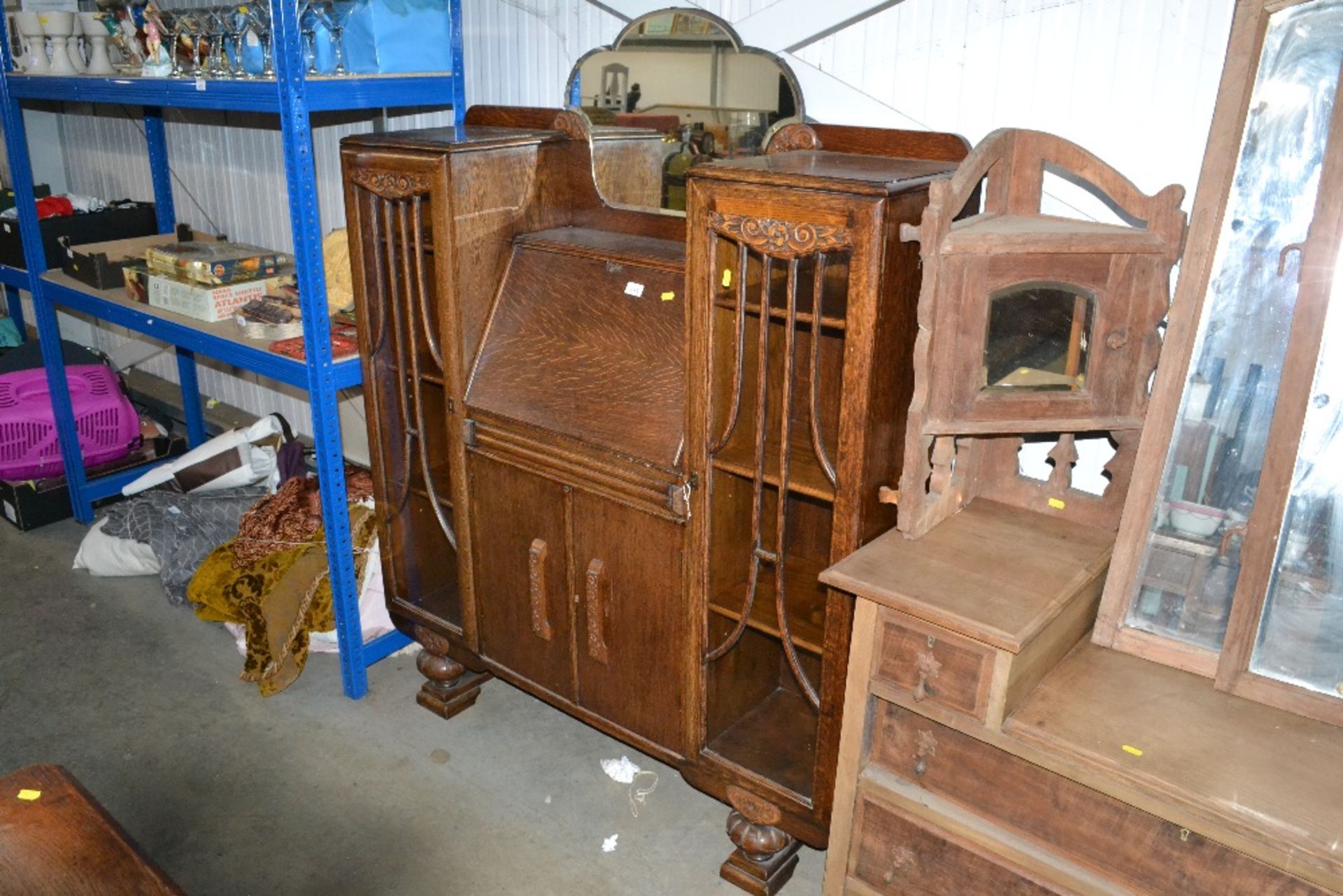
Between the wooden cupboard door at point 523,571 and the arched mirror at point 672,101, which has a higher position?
the arched mirror at point 672,101

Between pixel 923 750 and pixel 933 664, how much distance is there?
0.19 metres

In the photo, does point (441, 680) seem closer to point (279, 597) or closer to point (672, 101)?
point (279, 597)

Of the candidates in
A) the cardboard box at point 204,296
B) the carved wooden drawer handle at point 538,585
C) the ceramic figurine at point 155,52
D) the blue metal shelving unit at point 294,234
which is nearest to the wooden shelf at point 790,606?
the carved wooden drawer handle at point 538,585

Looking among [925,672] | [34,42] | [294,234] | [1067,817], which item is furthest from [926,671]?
[34,42]

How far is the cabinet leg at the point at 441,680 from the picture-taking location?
9.36ft

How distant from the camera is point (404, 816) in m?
2.50

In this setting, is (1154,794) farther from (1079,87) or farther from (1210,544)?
(1079,87)

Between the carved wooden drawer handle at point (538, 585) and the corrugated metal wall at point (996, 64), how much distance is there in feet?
3.86

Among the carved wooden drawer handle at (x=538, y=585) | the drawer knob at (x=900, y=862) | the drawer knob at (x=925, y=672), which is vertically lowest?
the drawer knob at (x=900, y=862)

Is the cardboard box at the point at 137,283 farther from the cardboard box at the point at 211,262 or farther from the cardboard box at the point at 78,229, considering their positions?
the cardboard box at the point at 78,229

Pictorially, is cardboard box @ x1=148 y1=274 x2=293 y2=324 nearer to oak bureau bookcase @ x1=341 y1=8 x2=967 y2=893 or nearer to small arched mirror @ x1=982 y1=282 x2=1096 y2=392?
oak bureau bookcase @ x1=341 y1=8 x2=967 y2=893

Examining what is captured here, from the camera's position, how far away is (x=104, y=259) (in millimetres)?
3615

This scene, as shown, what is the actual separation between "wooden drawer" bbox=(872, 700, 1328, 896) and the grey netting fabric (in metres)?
2.55

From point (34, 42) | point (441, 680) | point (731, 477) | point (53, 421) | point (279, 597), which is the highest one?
point (34, 42)
